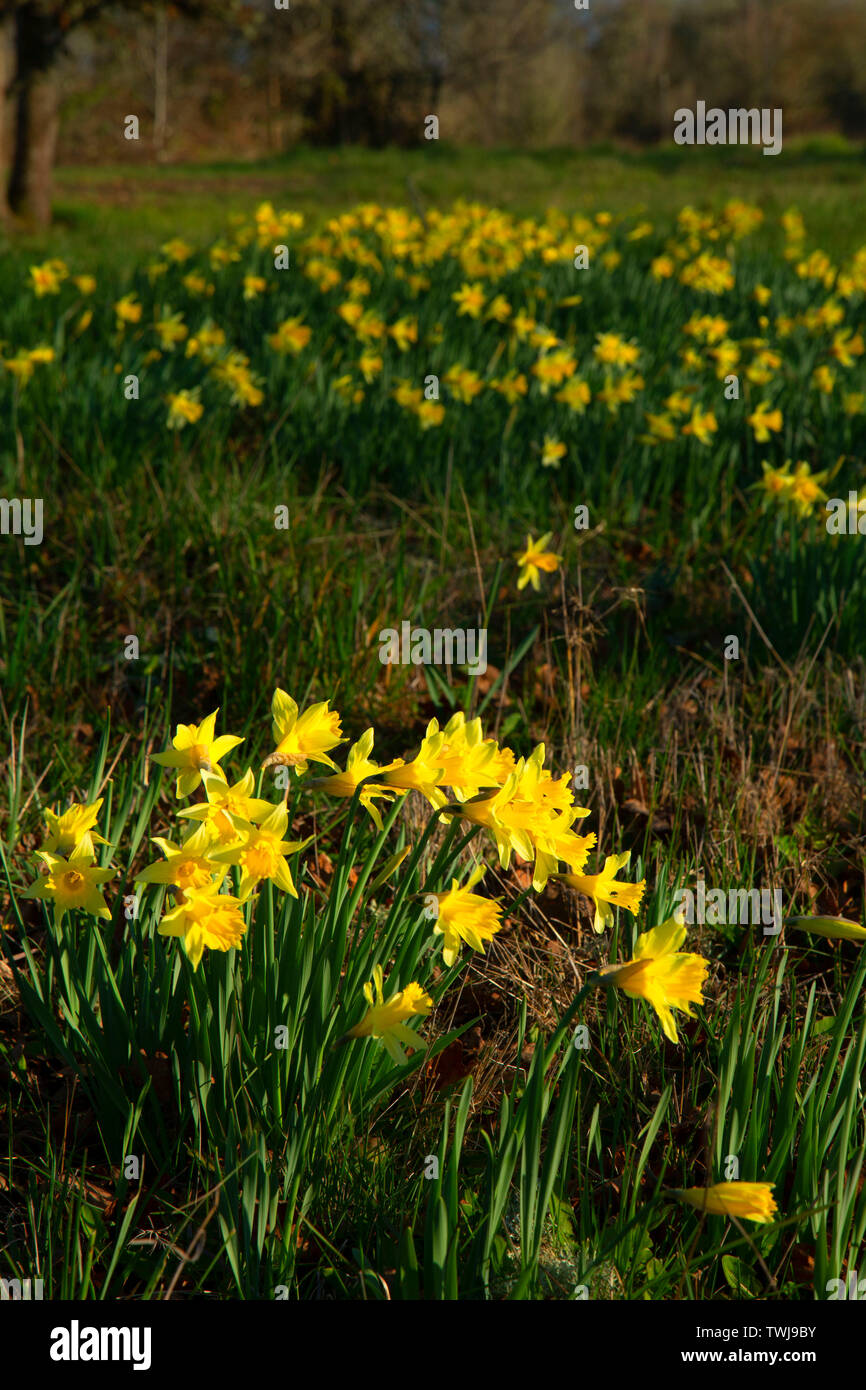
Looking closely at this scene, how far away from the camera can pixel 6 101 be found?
31.9ft

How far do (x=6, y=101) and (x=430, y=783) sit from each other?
10.7 meters

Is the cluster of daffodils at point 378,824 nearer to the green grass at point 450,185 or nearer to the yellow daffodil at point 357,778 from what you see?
the yellow daffodil at point 357,778

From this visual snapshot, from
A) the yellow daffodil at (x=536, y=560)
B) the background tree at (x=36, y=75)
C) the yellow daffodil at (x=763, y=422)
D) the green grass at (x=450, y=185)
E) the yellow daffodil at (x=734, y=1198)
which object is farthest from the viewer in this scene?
the green grass at (x=450, y=185)

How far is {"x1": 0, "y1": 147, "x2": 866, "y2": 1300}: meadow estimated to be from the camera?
1.33 m

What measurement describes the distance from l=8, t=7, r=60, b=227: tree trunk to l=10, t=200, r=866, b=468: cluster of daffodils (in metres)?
5.10

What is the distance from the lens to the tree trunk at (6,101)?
903cm

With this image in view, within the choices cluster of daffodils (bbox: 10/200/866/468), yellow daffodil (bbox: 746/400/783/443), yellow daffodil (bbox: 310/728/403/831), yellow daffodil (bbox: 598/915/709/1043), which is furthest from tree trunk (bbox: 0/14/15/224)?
yellow daffodil (bbox: 598/915/709/1043)

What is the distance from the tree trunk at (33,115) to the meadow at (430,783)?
580cm

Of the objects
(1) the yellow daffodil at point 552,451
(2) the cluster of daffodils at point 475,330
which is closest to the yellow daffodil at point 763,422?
(2) the cluster of daffodils at point 475,330

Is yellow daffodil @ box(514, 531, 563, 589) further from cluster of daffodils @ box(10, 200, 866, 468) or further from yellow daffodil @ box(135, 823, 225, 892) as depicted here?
yellow daffodil @ box(135, 823, 225, 892)

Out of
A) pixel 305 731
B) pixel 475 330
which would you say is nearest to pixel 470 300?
pixel 475 330

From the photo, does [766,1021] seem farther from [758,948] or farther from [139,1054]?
[139,1054]
